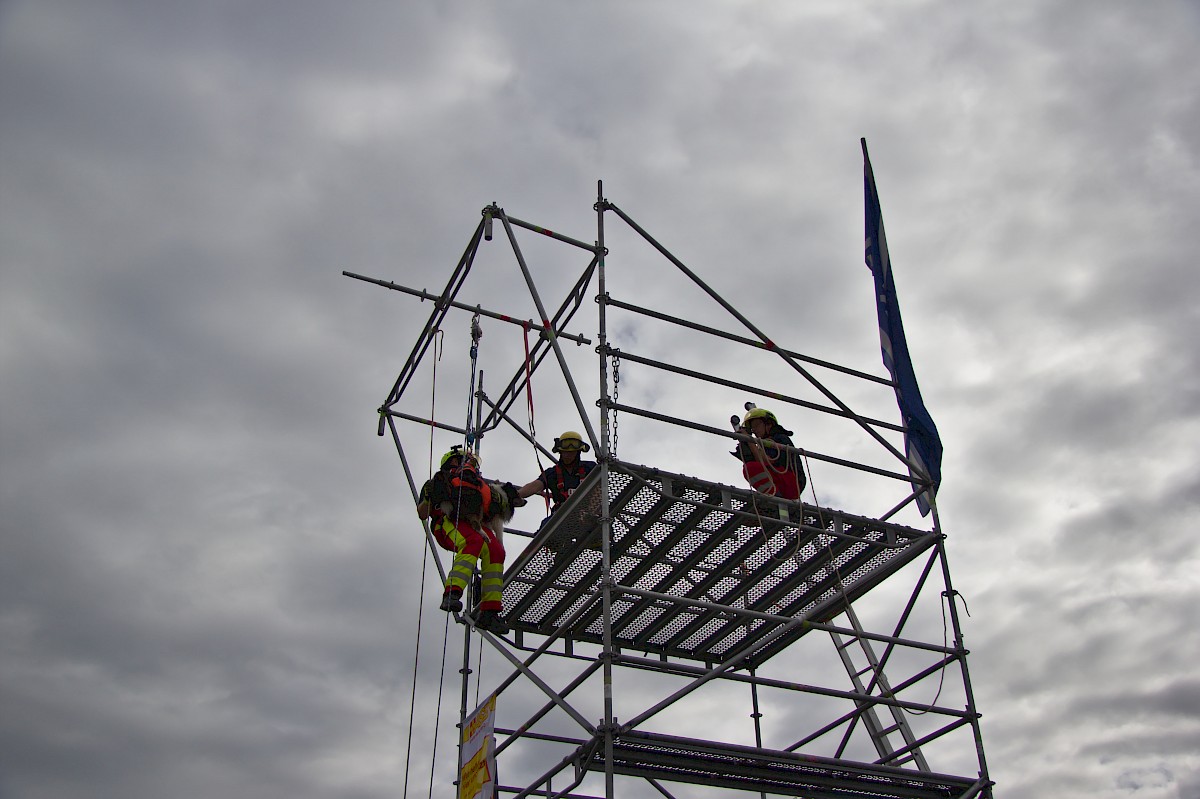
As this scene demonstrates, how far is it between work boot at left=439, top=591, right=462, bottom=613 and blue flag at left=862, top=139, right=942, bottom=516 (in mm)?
4680

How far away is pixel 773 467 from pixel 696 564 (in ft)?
3.97

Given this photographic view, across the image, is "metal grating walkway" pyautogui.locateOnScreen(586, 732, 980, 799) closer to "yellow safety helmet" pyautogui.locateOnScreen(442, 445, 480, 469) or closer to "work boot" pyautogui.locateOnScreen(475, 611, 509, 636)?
"work boot" pyautogui.locateOnScreen(475, 611, 509, 636)

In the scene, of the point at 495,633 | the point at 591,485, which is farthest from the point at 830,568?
the point at 495,633

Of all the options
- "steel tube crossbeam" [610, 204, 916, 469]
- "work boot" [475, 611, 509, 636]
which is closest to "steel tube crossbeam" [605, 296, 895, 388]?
"steel tube crossbeam" [610, 204, 916, 469]

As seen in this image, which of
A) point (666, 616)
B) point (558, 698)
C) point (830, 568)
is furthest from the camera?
point (666, 616)

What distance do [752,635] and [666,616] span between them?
1.07 meters

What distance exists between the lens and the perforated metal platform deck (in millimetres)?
10352

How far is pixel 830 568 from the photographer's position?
1138 centimetres

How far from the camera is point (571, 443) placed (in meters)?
13.1

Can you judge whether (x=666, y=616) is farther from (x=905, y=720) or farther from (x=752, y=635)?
(x=905, y=720)

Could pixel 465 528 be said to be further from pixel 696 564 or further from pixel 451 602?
pixel 696 564

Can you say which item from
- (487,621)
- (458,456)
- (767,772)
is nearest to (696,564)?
(767,772)

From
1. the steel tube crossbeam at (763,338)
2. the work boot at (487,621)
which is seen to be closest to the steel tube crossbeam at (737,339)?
the steel tube crossbeam at (763,338)

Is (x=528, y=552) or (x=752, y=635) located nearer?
(x=528, y=552)
